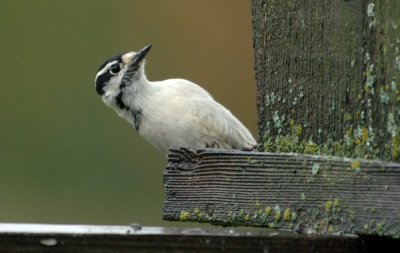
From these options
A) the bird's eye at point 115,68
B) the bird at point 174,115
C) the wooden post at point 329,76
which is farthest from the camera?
the bird's eye at point 115,68

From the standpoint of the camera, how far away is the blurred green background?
7711mm

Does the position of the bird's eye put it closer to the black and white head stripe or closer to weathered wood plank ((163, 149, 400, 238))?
the black and white head stripe

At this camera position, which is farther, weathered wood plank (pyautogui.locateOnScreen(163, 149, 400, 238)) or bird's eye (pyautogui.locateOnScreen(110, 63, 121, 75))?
bird's eye (pyautogui.locateOnScreen(110, 63, 121, 75))

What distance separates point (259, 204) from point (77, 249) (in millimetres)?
677

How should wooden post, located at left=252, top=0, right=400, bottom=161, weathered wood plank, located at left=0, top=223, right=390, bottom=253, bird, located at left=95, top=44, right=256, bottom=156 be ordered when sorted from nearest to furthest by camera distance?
weathered wood plank, located at left=0, top=223, right=390, bottom=253 → wooden post, located at left=252, top=0, right=400, bottom=161 → bird, located at left=95, top=44, right=256, bottom=156

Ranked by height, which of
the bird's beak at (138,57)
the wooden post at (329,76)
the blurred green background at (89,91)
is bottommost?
the blurred green background at (89,91)

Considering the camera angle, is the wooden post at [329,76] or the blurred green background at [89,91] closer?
the wooden post at [329,76]

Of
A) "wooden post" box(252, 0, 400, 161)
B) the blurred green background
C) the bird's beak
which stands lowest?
the blurred green background

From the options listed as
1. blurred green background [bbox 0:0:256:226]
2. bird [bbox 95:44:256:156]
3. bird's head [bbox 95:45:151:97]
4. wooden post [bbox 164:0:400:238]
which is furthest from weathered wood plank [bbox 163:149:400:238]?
blurred green background [bbox 0:0:256:226]

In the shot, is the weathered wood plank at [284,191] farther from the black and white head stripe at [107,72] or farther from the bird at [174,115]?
the black and white head stripe at [107,72]

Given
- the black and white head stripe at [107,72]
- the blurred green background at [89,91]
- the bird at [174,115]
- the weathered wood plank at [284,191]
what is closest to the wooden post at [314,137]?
the weathered wood plank at [284,191]

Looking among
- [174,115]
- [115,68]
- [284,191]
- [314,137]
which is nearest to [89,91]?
[115,68]

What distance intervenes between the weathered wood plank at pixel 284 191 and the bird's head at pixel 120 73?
8.45ft

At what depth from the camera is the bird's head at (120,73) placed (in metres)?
6.34
